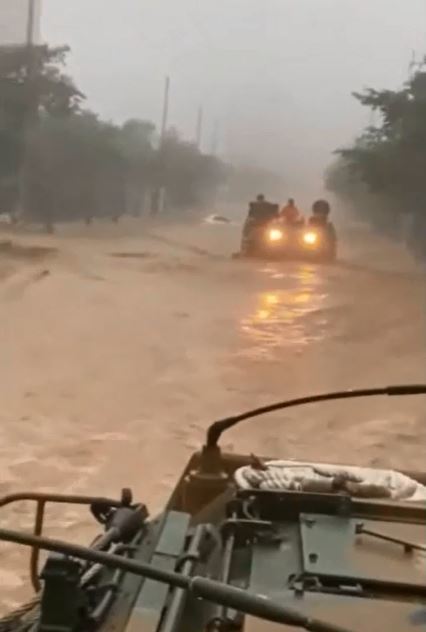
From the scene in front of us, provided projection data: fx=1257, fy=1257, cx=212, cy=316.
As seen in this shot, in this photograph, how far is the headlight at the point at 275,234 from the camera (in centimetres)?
769

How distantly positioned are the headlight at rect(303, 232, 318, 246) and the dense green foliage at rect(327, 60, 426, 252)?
0.33 metres

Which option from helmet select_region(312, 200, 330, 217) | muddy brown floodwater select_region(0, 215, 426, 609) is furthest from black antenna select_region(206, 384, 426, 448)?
helmet select_region(312, 200, 330, 217)

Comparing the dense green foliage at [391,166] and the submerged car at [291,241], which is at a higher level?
the dense green foliage at [391,166]

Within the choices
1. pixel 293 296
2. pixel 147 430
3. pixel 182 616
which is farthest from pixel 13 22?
pixel 182 616

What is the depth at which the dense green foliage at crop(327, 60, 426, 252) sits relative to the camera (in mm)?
7773

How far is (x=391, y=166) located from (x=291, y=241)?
79 cm

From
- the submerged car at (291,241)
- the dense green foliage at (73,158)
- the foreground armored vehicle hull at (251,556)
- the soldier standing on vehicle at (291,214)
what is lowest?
the submerged car at (291,241)

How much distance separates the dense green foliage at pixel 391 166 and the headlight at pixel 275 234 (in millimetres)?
446

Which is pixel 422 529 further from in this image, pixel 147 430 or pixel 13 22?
pixel 13 22

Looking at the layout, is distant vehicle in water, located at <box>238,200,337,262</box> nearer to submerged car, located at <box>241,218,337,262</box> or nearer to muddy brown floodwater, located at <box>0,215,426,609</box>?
submerged car, located at <box>241,218,337,262</box>

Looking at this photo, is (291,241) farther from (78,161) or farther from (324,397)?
(324,397)

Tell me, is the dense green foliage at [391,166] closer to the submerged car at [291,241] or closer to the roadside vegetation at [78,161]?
the submerged car at [291,241]

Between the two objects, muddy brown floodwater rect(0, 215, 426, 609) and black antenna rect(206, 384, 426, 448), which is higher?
black antenna rect(206, 384, 426, 448)

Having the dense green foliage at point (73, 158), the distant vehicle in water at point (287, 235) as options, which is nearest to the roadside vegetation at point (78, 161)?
the dense green foliage at point (73, 158)
